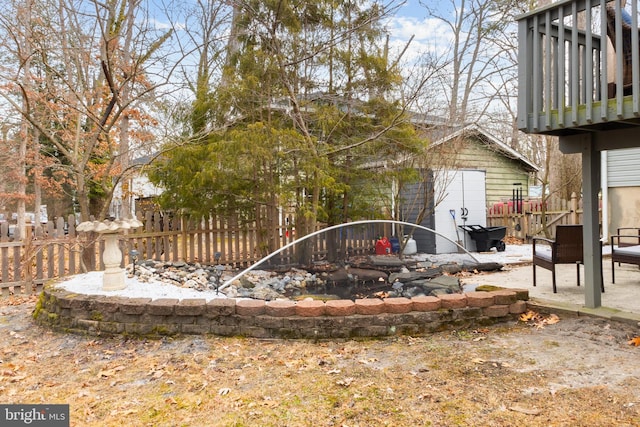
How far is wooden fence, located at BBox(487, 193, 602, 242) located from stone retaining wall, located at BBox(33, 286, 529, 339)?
804 cm

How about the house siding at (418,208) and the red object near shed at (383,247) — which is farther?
the house siding at (418,208)

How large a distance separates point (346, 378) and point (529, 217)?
10450mm

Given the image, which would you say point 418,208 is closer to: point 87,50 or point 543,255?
point 543,255

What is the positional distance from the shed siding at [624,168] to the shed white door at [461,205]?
261 cm

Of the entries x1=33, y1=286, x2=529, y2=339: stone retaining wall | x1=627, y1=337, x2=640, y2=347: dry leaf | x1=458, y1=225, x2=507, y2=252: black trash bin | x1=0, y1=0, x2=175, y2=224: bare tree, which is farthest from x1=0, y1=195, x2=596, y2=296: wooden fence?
x1=458, y1=225, x2=507, y2=252: black trash bin

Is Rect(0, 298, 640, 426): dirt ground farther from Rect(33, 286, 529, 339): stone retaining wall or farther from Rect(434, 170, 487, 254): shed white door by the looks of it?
Rect(434, 170, 487, 254): shed white door

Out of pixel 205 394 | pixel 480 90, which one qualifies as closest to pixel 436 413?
pixel 205 394

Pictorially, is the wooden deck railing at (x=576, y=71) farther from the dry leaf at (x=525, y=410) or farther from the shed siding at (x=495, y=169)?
the shed siding at (x=495, y=169)

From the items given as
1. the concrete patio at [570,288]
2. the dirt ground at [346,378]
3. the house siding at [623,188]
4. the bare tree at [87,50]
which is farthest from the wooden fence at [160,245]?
the house siding at [623,188]

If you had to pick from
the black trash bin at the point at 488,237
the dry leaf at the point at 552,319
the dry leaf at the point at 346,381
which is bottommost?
the dry leaf at the point at 346,381

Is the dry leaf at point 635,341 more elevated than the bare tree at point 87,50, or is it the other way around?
the bare tree at point 87,50

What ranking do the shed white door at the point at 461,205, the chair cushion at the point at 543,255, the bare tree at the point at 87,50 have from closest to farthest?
the chair cushion at the point at 543,255 → the bare tree at the point at 87,50 → the shed white door at the point at 461,205

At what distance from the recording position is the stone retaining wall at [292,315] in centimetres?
358

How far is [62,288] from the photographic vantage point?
446 centimetres
